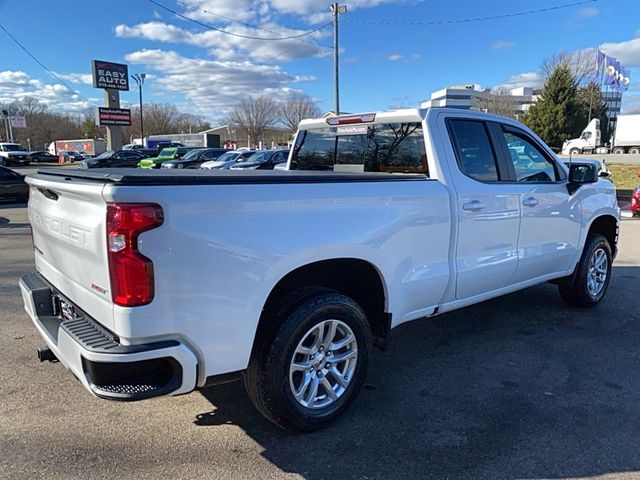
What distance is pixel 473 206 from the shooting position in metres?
3.72

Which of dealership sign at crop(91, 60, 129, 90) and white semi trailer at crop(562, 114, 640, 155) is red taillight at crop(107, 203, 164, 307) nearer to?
white semi trailer at crop(562, 114, 640, 155)

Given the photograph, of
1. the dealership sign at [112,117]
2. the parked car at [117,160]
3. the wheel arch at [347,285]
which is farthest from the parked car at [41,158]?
the wheel arch at [347,285]

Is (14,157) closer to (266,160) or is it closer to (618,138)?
(266,160)

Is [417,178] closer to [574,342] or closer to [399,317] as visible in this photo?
[399,317]

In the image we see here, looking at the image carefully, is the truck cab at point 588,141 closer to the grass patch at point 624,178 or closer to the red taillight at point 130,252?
the grass patch at point 624,178

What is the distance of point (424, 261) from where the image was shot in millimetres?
3471

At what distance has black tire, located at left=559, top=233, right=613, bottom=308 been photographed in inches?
206

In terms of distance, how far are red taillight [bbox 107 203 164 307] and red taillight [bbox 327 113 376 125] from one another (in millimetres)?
2473

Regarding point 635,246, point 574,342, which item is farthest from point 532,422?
point 635,246

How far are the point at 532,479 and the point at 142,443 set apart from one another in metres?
2.16

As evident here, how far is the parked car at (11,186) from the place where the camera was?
1590cm

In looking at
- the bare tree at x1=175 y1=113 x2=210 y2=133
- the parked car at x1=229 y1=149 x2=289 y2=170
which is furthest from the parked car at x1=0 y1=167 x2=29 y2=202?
the bare tree at x1=175 y1=113 x2=210 y2=133

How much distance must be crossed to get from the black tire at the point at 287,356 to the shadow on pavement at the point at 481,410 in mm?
147

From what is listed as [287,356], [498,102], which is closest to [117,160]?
[287,356]
